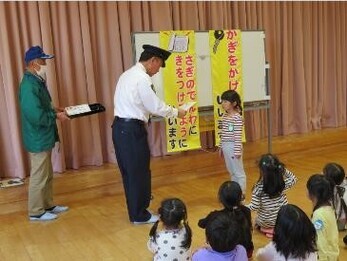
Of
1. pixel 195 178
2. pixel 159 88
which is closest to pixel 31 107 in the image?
pixel 159 88

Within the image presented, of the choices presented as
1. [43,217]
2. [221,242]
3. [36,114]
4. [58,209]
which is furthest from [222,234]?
[58,209]

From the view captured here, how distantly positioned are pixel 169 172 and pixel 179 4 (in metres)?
1.83

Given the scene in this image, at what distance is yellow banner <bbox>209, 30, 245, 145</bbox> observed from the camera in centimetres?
431

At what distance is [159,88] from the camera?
407 centimetres

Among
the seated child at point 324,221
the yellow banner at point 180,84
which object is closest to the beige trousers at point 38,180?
the yellow banner at point 180,84

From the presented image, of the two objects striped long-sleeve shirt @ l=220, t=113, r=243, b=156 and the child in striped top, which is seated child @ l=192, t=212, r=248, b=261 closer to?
the child in striped top

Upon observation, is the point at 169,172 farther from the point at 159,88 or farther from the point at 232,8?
the point at 232,8

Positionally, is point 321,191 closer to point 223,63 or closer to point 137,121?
point 137,121

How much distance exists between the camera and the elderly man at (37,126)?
3201 millimetres

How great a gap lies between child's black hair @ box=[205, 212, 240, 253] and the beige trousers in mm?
2036

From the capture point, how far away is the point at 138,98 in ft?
9.87

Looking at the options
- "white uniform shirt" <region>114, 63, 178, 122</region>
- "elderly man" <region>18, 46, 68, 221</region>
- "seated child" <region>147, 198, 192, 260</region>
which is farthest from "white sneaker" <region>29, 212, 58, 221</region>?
"seated child" <region>147, 198, 192, 260</region>

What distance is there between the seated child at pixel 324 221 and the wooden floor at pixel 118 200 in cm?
40

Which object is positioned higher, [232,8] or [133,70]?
[232,8]
